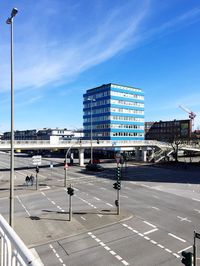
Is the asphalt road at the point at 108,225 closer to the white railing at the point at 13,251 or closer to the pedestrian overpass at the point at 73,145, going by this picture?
the white railing at the point at 13,251

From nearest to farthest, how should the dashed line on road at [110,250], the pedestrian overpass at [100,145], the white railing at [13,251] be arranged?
the white railing at [13,251] → the dashed line on road at [110,250] → the pedestrian overpass at [100,145]

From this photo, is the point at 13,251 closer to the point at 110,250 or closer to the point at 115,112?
the point at 110,250

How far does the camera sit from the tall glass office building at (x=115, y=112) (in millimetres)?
96062

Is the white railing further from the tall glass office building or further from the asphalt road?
the tall glass office building

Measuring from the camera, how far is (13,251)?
4.14 metres

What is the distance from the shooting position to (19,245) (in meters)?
3.90

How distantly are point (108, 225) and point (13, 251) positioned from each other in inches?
674

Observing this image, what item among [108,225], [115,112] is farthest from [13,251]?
[115,112]

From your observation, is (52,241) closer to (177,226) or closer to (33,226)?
(33,226)

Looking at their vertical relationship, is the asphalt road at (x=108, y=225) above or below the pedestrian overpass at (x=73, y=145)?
below

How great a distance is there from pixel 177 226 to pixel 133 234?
12.3ft

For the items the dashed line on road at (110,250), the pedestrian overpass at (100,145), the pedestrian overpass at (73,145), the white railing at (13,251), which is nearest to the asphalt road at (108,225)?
the dashed line on road at (110,250)

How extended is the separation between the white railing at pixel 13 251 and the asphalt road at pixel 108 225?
1068cm

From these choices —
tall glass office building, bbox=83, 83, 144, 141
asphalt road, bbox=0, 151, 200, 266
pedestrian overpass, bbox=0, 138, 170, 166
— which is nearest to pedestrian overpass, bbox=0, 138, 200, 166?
pedestrian overpass, bbox=0, 138, 170, 166
